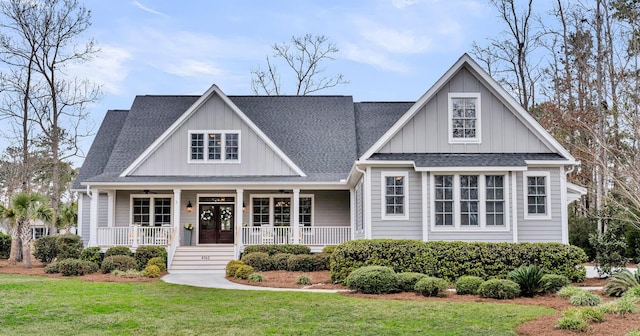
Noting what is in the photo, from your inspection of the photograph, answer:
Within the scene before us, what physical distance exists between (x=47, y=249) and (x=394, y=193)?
42.9 ft

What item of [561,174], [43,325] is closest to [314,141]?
[561,174]

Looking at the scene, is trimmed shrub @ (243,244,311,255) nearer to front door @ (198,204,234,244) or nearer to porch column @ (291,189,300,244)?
porch column @ (291,189,300,244)

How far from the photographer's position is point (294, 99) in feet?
95.9

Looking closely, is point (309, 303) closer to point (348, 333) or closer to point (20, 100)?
point (348, 333)

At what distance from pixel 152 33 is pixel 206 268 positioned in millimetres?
8894

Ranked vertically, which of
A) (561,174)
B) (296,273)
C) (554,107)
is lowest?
(296,273)

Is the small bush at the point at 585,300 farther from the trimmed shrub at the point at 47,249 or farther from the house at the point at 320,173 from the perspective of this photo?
the trimmed shrub at the point at 47,249

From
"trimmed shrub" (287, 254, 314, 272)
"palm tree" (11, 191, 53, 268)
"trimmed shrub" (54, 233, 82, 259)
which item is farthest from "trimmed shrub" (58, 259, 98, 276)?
"trimmed shrub" (287, 254, 314, 272)

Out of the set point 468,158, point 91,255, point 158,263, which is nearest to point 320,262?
point 158,263

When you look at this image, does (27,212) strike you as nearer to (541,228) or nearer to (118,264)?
(118,264)

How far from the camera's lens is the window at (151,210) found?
24.9 m

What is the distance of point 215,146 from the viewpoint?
2434 cm

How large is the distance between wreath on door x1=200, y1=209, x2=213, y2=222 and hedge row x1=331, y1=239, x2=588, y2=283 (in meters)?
9.49

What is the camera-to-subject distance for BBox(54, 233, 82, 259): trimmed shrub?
2219 cm
